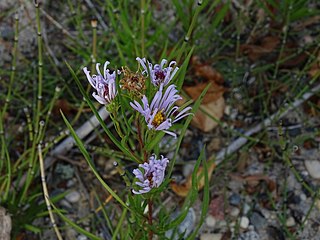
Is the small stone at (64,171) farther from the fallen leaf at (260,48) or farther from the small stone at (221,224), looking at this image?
the fallen leaf at (260,48)

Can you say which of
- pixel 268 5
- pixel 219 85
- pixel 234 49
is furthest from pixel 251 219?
pixel 268 5

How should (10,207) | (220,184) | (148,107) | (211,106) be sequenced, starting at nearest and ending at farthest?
(148,107) → (10,207) → (220,184) → (211,106)

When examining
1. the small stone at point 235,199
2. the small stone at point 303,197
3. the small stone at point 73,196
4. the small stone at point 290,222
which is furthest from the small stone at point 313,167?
the small stone at point 73,196

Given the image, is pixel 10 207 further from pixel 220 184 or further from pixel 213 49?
pixel 213 49

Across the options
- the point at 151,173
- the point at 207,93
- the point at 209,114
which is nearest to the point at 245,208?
the point at 209,114

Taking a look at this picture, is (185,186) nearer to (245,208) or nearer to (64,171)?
(245,208)

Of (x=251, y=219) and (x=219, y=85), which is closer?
(x=251, y=219)
